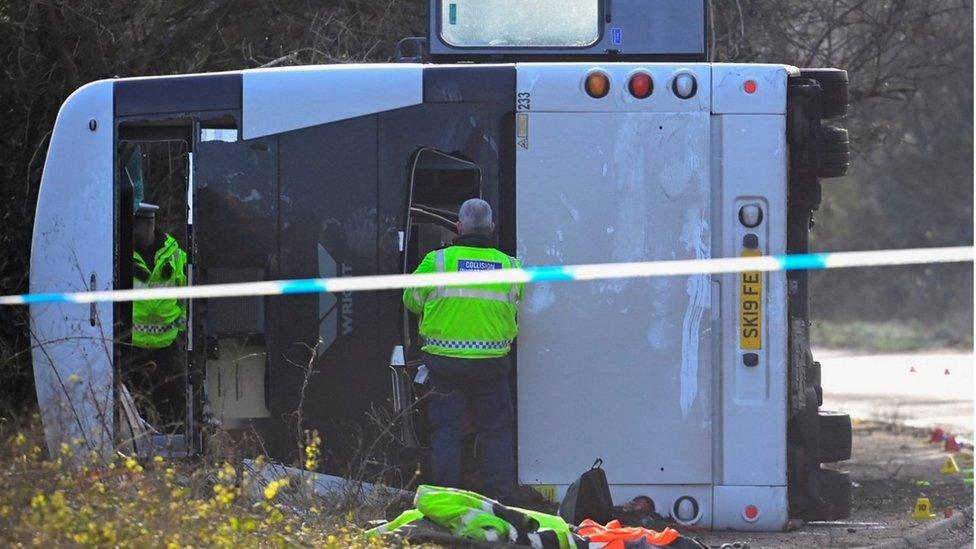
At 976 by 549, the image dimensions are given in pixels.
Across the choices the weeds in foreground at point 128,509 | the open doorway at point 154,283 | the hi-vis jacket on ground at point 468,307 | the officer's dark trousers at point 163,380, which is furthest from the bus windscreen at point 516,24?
the weeds in foreground at point 128,509

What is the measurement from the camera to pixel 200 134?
7.64 meters

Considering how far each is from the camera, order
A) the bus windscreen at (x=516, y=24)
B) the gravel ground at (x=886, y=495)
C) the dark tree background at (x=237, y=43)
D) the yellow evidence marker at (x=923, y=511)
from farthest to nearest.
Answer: the dark tree background at (x=237, y=43), the yellow evidence marker at (x=923, y=511), the bus windscreen at (x=516, y=24), the gravel ground at (x=886, y=495)

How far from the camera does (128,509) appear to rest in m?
5.48

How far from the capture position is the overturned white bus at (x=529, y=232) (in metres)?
7.60

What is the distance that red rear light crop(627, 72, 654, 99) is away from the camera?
762 centimetres

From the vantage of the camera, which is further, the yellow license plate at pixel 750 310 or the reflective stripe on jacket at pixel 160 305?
the reflective stripe on jacket at pixel 160 305

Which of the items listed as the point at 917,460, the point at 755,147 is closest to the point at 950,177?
the point at 917,460

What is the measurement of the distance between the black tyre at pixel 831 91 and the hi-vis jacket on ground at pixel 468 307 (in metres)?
1.63

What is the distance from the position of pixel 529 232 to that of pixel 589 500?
1250 mm

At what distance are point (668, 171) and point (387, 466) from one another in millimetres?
1855

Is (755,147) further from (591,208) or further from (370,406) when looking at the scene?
(370,406)

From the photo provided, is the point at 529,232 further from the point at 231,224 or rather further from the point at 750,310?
the point at 231,224

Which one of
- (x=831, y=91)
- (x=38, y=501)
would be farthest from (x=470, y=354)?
(x=38, y=501)

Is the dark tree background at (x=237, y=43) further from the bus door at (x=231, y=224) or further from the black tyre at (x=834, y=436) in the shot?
the black tyre at (x=834, y=436)
